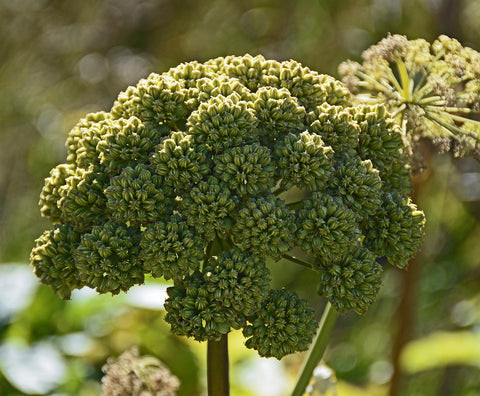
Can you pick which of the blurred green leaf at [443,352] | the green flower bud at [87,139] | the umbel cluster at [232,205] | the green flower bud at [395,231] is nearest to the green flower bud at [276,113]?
the umbel cluster at [232,205]

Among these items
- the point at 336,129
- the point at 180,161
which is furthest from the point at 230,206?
the point at 336,129

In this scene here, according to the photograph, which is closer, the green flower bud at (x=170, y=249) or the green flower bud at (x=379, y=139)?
the green flower bud at (x=170, y=249)

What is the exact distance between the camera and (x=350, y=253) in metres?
1.58

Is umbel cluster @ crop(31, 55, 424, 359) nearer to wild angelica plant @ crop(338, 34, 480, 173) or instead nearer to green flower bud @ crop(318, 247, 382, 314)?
green flower bud @ crop(318, 247, 382, 314)

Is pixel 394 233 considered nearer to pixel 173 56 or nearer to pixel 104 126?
pixel 104 126

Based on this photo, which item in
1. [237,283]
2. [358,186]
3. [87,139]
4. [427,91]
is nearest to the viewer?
[237,283]

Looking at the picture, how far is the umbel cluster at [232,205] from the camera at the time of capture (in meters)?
1.49

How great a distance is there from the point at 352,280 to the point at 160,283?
5.75 ft

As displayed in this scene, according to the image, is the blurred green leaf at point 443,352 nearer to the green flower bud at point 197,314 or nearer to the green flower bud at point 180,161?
the green flower bud at point 197,314

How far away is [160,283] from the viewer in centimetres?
314

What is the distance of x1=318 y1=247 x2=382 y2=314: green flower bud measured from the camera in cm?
155

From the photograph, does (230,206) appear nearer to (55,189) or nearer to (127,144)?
(127,144)

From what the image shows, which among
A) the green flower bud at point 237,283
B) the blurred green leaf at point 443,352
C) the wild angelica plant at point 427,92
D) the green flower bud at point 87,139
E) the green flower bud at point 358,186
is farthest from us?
the blurred green leaf at point 443,352

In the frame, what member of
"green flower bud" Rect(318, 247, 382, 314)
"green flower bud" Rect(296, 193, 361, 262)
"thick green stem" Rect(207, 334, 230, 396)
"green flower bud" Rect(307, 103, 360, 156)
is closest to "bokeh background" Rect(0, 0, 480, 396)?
"thick green stem" Rect(207, 334, 230, 396)
